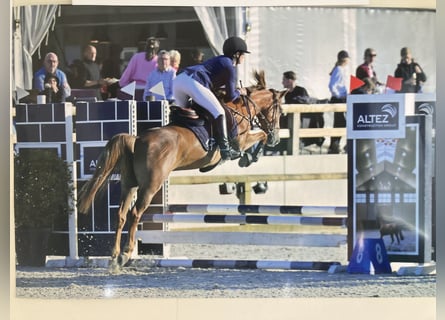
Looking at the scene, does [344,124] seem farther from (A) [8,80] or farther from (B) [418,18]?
(A) [8,80]

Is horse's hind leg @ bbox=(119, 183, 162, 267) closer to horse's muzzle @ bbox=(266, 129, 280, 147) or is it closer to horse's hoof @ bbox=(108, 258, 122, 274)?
horse's hoof @ bbox=(108, 258, 122, 274)

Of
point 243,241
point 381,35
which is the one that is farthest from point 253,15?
point 243,241

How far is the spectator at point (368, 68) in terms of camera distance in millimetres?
6820

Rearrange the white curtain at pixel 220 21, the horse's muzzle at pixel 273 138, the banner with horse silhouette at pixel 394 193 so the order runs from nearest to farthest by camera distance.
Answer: the white curtain at pixel 220 21
the banner with horse silhouette at pixel 394 193
the horse's muzzle at pixel 273 138

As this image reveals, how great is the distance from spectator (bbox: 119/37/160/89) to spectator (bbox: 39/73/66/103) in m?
0.35

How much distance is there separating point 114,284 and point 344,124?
5.26 feet

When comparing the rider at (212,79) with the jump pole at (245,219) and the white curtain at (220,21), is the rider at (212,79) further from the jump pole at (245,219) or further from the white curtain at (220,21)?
the jump pole at (245,219)

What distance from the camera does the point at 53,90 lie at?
6.88 meters

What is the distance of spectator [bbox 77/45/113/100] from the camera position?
6809mm

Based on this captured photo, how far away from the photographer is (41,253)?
695cm

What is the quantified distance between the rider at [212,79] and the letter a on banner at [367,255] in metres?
1.06

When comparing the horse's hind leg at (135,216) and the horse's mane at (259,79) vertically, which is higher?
the horse's mane at (259,79)

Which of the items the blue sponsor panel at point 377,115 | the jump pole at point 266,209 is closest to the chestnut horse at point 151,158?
the jump pole at point 266,209

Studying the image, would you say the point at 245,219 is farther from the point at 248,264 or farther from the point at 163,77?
the point at 163,77
